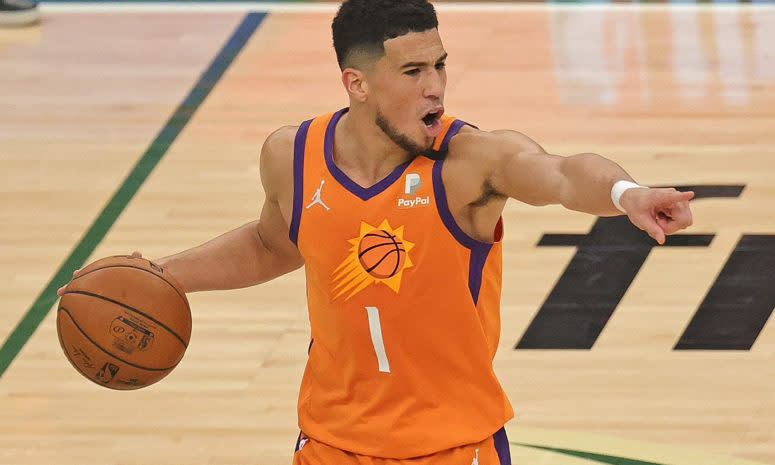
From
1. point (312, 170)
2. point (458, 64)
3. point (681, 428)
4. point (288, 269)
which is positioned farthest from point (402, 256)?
point (458, 64)

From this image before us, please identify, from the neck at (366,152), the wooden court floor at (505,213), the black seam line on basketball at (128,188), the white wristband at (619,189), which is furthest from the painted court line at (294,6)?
the white wristband at (619,189)

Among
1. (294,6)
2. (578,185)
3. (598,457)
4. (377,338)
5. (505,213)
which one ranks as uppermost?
(578,185)

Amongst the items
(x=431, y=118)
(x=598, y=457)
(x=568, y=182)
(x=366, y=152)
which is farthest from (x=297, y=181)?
(x=598, y=457)

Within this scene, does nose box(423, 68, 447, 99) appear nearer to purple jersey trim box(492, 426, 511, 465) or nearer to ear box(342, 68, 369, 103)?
ear box(342, 68, 369, 103)

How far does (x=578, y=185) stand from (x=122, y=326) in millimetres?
1631

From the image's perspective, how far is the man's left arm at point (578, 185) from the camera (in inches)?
A: 131

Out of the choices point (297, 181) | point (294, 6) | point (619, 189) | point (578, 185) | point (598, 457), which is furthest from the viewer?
point (294, 6)

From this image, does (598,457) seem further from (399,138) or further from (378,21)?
(378,21)

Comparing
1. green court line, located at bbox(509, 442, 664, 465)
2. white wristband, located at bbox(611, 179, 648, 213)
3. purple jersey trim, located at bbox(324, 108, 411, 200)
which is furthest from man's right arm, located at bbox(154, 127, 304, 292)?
green court line, located at bbox(509, 442, 664, 465)

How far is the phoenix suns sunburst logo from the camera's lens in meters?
4.16

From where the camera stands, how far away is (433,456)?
4285mm

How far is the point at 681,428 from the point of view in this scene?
596 centimetres

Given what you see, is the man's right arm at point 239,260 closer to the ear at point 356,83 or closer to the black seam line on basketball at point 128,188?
the ear at point 356,83

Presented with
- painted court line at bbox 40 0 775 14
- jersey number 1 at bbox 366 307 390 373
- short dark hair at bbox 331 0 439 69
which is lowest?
painted court line at bbox 40 0 775 14
